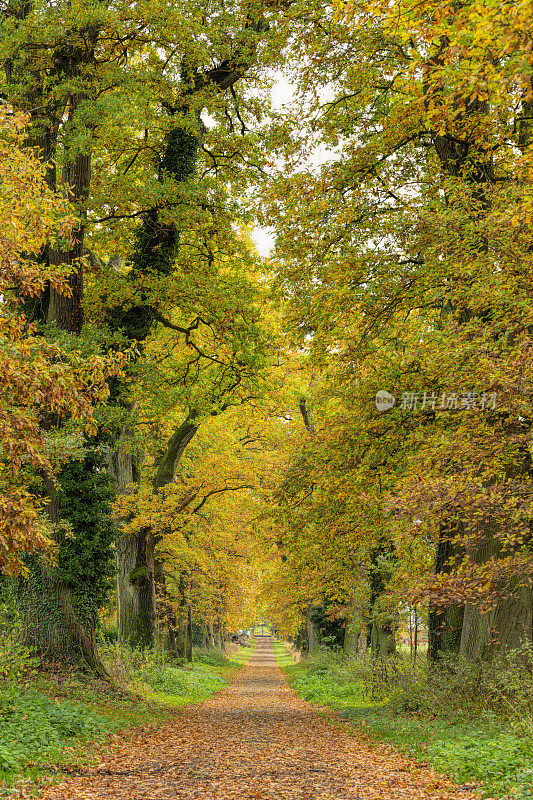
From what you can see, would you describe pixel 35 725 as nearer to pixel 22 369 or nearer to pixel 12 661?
pixel 12 661

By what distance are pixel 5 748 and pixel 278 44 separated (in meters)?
12.7

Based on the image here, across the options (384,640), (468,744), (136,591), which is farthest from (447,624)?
(136,591)

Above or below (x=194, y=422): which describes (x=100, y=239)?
above

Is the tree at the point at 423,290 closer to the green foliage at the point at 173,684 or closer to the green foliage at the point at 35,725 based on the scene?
the green foliage at the point at 35,725

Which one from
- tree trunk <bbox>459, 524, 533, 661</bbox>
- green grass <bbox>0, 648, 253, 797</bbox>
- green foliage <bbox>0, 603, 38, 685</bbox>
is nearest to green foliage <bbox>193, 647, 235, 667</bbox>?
green grass <bbox>0, 648, 253, 797</bbox>

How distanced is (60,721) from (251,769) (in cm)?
268

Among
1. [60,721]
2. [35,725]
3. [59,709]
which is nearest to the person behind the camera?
[35,725]

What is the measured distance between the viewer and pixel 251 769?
28.5 feet

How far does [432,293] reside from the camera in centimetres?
1048

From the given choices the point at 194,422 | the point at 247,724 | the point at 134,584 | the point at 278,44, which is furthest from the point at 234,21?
the point at 247,724

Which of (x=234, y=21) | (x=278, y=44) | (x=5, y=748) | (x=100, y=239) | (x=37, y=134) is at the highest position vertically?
(x=234, y=21)

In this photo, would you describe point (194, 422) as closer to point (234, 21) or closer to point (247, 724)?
point (247, 724)

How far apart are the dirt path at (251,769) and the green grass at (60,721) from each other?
1.11 ft

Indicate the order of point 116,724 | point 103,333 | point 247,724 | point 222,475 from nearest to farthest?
point 116,724 → point 103,333 → point 247,724 → point 222,475
